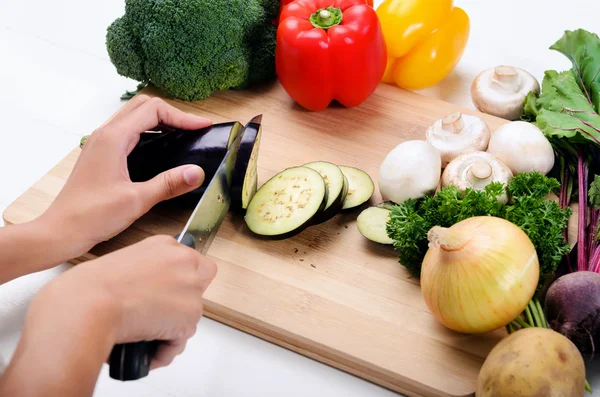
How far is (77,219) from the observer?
1.49 m

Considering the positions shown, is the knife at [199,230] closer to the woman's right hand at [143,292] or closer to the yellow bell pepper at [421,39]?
A: the woman's right hand at [143,292]

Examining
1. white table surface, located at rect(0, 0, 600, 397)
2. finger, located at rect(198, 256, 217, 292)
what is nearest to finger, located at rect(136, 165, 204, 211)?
white table surface, located at rect(0, 0, 600, 397)

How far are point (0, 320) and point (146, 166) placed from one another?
0.46 metres

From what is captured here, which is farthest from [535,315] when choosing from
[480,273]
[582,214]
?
[582,214]

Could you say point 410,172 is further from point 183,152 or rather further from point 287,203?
point 183,152

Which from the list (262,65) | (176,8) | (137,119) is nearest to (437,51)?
(262,65)

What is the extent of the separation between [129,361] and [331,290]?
59cm

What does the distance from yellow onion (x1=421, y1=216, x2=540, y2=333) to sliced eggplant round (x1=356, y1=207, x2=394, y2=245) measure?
0.23 m

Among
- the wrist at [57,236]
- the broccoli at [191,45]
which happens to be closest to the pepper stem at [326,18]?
the broccoli at [191,45]

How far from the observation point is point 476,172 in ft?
5.31

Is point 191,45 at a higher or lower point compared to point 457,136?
higher

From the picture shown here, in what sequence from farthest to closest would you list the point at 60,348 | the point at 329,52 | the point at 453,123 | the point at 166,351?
the point at 329,52 < the point at 453,123 < the point at 166,351 < the point at 60,348

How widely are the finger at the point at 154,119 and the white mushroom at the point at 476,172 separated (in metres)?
0.59

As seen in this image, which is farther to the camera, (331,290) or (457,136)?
(457,136)
